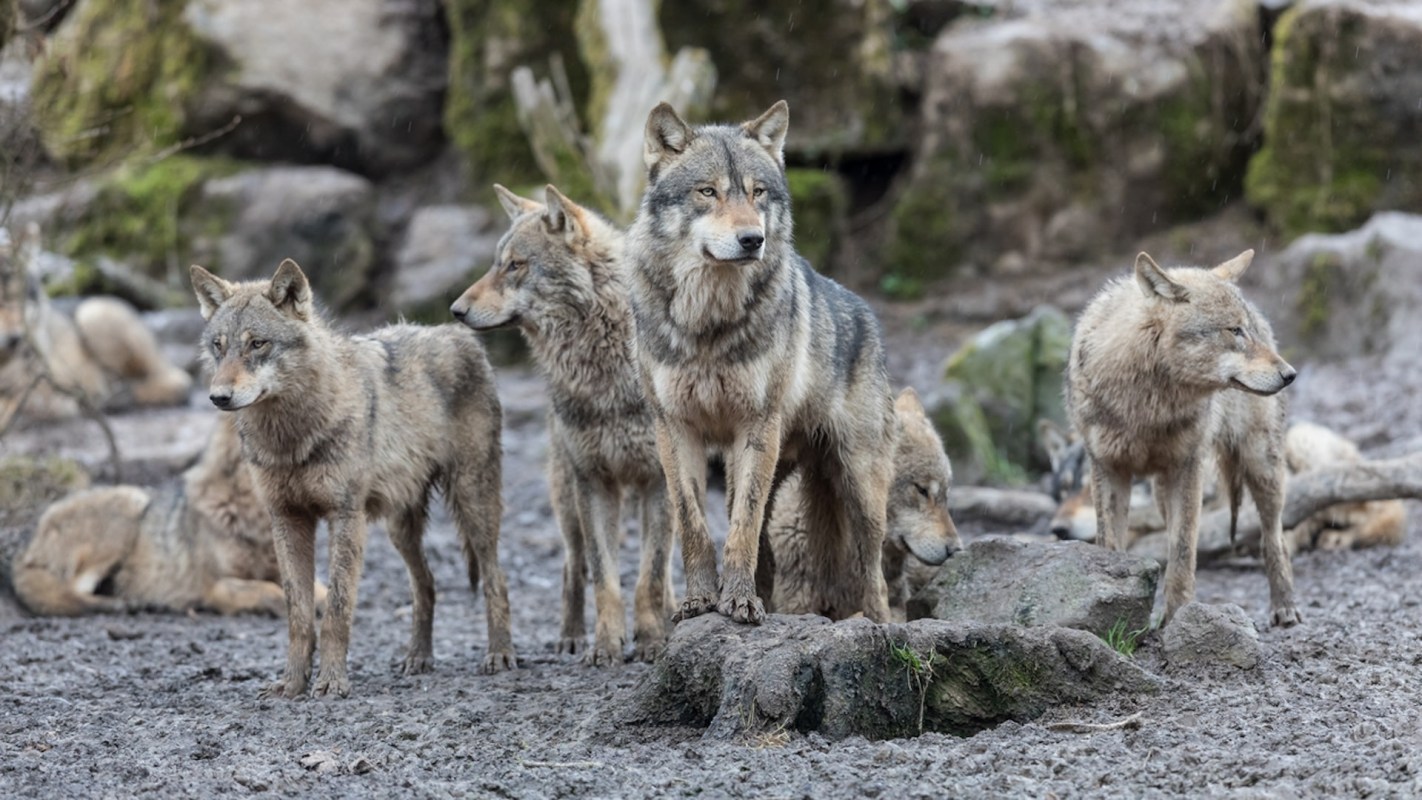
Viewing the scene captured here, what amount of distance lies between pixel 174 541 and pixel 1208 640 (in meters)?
6.14

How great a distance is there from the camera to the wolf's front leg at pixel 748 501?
5.74m

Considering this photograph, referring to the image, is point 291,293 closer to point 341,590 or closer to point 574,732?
point 341,590

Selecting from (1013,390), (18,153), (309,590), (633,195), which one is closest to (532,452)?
(633,195)

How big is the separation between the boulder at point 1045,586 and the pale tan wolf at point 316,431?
7.32 feet

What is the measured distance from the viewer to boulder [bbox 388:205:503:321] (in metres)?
15.2

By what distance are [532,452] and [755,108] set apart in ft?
18.3

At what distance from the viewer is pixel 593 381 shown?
735 centimetres

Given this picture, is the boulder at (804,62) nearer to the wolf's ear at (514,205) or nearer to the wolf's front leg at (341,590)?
the wolf's ear at (514,205)

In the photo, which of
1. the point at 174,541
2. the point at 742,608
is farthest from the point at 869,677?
the point at 174,541

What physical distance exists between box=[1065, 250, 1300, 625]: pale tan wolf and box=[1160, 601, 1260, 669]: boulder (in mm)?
875

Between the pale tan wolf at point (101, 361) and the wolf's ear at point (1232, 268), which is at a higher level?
the wolf's ear at point (1232, 268)

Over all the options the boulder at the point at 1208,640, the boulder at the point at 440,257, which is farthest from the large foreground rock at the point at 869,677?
the boulder at the point at 440,257

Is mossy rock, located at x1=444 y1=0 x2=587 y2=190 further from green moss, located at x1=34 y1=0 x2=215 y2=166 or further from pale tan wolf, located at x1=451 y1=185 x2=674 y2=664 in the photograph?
pale tan wolf, located at x1=451 y1=185 x2=674 y2=664

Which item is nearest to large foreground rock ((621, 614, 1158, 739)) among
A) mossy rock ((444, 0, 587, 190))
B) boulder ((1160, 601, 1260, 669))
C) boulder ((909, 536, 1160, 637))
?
boulder ((1160, 601, 1260, 669))
